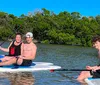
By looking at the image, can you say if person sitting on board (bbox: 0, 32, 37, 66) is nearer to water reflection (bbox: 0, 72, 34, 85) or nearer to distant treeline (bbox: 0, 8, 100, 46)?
water reflection (bbox: 0, 72, 34, 85)

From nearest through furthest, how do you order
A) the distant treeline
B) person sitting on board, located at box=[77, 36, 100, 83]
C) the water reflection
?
person sitting on board, located at box=[77, 36, 100, 83]
the water reflection
the distant treeline

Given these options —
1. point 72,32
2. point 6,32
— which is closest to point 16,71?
point 6,32

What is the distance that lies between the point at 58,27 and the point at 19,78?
3152 inches

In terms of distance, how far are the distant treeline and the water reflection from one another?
68.2 m

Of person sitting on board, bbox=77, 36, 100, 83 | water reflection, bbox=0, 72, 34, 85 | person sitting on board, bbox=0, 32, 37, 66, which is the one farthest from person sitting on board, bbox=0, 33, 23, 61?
person sitting on board, bbox=77, 36, 100, 83

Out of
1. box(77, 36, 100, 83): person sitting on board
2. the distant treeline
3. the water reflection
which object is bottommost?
the water reflection

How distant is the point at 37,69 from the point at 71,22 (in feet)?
255

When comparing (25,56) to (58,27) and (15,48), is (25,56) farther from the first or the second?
(58,27)

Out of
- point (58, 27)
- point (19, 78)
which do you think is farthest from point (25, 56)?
point (58, 27)

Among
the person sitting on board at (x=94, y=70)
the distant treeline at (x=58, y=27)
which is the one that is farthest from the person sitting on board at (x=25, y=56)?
the distant treeline at (x=58, y=27)

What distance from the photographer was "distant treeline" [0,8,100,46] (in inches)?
3295

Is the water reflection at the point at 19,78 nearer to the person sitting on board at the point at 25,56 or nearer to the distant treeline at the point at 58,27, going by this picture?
the person sitting on board at the point at 25,56

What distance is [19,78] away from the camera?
1113cm

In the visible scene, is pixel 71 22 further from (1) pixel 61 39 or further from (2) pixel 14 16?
(2) pixel 14 16
